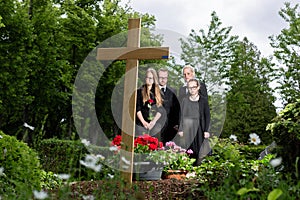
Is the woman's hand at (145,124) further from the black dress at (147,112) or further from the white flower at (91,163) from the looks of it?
the white flower at (91,163)

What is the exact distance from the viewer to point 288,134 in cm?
438

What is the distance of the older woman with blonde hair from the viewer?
25.9 ft

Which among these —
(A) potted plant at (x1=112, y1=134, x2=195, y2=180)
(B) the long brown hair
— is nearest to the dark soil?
(A) potted plant at (x1=112, y1=134, x2=195, y2=180)

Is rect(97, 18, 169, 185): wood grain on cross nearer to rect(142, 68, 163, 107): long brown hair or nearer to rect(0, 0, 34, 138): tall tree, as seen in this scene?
rect(142, 68, 163, 107): long brown hair

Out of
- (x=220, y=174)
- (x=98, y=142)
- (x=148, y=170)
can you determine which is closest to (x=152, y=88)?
(x=148, y=170)

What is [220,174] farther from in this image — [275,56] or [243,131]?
[275,56]

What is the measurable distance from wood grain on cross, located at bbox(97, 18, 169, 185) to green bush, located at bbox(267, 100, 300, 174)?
1.65 meters

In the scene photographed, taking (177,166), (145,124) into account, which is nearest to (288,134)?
(177,166)

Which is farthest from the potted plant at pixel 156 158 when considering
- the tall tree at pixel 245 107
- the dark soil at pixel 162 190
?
the tall tree at pixel 245 107

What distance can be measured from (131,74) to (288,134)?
2.10 meters

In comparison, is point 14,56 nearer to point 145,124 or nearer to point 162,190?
point 145,124

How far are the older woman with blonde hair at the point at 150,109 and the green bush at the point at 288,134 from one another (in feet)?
10.8

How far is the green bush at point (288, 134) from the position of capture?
3.95 metres

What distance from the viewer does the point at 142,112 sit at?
7934mm
